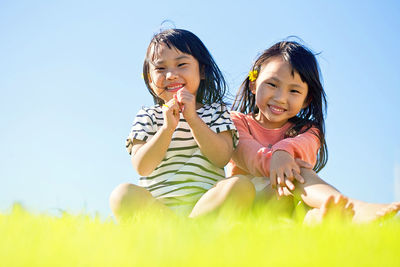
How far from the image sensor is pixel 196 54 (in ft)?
12.0

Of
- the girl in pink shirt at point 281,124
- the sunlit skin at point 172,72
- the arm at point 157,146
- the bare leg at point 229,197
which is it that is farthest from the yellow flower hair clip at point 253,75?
the bare leg at point 229,197

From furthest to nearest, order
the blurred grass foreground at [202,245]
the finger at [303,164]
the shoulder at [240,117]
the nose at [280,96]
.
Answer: the shoulder at [240,117], the nose at [280,96], the finger at [303,164], the blurred grass foreground at [202,245]

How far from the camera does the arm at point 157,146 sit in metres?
3.12

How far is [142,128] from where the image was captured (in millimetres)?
3445

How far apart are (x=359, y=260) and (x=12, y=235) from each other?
1.48 m

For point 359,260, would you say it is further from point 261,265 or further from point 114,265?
point 114,265

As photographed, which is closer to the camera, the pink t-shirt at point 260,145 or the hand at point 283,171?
the hand at point 283,171

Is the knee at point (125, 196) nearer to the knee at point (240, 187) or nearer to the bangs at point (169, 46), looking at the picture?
the knee at point (240, 187)

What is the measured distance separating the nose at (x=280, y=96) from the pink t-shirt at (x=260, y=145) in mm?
307

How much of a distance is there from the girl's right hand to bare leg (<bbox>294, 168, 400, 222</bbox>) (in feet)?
3.23

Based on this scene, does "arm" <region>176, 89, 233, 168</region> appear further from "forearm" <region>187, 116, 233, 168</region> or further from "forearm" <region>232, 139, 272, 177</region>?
"forearm" <region>232, 139, 272, 177</region>

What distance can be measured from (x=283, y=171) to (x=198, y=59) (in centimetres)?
124

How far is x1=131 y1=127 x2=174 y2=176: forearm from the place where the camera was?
123 inches

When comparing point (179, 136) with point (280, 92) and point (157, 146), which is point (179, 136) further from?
point (280, 92)
